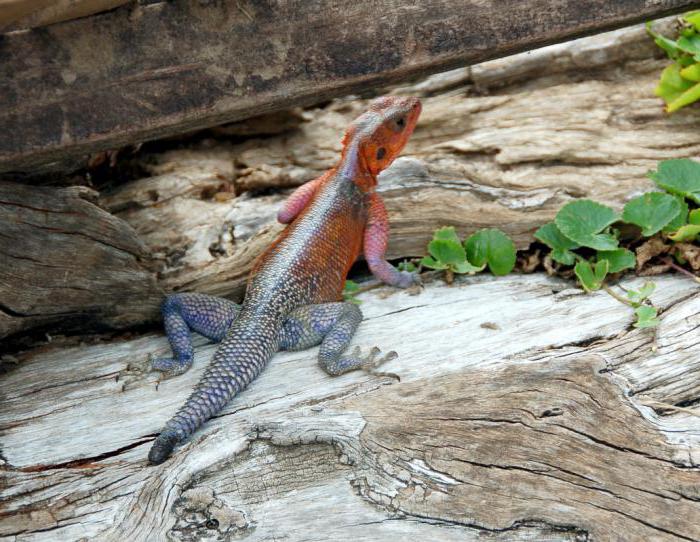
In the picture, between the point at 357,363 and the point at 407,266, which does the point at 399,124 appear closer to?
the point at 407,266

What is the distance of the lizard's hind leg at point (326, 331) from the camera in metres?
3.89

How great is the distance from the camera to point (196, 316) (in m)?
4.26

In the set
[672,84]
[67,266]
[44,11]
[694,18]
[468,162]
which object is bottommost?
[468,162]

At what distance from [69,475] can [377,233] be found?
252 centimetres

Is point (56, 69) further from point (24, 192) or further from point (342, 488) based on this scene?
point (342, 488)

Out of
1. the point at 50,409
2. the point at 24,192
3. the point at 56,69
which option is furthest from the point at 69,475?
the point at 56,69

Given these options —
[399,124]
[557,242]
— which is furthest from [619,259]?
[399,124]

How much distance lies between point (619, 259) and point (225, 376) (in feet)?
8.22

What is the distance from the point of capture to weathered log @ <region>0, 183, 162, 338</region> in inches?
147

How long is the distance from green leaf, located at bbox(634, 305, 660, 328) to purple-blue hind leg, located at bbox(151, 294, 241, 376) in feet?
7.50

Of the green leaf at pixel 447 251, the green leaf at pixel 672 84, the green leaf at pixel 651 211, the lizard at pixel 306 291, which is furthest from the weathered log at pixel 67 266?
the green leaf at pixel 672 84

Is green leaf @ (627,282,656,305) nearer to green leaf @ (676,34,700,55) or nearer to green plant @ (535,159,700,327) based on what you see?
green plant @ (535,159,700,327)

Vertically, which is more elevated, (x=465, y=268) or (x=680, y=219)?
(x=680, y=219)

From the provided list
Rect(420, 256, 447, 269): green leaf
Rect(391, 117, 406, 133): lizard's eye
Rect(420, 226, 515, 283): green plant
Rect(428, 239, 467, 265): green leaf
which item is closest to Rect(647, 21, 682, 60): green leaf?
Rect(420, 226, 515, 283): green plant
